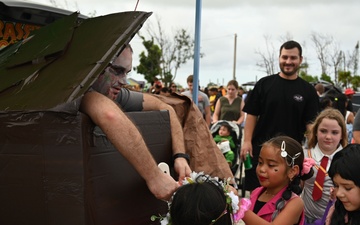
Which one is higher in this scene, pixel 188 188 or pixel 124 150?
pixel 124 150

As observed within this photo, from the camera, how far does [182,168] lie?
2166mm

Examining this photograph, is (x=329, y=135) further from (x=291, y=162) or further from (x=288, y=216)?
(x=288, y=216)

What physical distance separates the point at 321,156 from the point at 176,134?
5.22ft

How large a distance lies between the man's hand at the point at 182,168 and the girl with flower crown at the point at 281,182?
66 centimetres

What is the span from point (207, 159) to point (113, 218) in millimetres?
737

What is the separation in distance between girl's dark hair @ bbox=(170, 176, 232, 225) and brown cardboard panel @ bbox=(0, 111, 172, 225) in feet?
0.87

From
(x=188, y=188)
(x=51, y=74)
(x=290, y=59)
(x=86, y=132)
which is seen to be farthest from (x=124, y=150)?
(x=290, y=59)

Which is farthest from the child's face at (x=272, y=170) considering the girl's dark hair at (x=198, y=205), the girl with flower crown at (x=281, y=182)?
the girl's dark hair at (x=198, y=205)

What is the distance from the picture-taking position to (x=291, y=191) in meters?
2.73

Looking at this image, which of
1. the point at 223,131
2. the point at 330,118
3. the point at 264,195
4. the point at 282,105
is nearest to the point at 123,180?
the point at 264,195

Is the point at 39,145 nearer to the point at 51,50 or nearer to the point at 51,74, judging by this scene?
the point at 51,74

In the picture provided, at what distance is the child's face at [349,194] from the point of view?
7.63 ft

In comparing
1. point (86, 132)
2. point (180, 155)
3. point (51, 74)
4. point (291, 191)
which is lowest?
point (291, 191)

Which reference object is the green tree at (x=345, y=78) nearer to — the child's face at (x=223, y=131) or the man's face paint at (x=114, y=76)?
the child's face at (x=223, y=131)
